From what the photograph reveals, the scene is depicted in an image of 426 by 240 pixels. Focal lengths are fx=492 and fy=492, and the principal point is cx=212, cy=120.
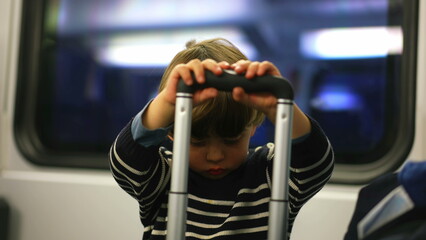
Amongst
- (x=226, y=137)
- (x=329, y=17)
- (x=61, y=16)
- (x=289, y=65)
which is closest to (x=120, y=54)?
(x=61, y=16)

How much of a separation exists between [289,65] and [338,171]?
33 centimetres

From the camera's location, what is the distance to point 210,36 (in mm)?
1529

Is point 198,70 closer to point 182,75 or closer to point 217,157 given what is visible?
point 182,75

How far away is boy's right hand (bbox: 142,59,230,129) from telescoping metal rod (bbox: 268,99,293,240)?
0.10 m

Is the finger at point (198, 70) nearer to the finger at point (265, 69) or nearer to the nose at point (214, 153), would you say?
the finger at point (265, 69)

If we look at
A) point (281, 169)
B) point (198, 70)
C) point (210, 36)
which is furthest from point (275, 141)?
point (210, 36)

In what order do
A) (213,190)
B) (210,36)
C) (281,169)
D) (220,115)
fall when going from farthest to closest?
(210,36), (213,190), (220,115), (281,169)

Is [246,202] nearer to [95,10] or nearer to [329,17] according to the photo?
[329,17]

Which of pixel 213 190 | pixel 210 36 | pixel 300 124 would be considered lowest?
pixel 213 190

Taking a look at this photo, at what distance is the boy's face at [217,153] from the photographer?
2.77ft

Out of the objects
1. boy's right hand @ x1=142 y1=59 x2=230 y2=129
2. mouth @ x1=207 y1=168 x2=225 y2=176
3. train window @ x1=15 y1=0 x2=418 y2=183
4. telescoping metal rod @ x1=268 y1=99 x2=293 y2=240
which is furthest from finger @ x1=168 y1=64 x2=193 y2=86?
train window @ x1=15 y1=0 x2=418 y2=183

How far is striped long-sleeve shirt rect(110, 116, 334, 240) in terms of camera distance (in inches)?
31.3

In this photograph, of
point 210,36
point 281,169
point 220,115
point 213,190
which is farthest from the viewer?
point 210,36

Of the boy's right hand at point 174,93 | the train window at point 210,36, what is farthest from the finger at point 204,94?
the train window at point 210,36
